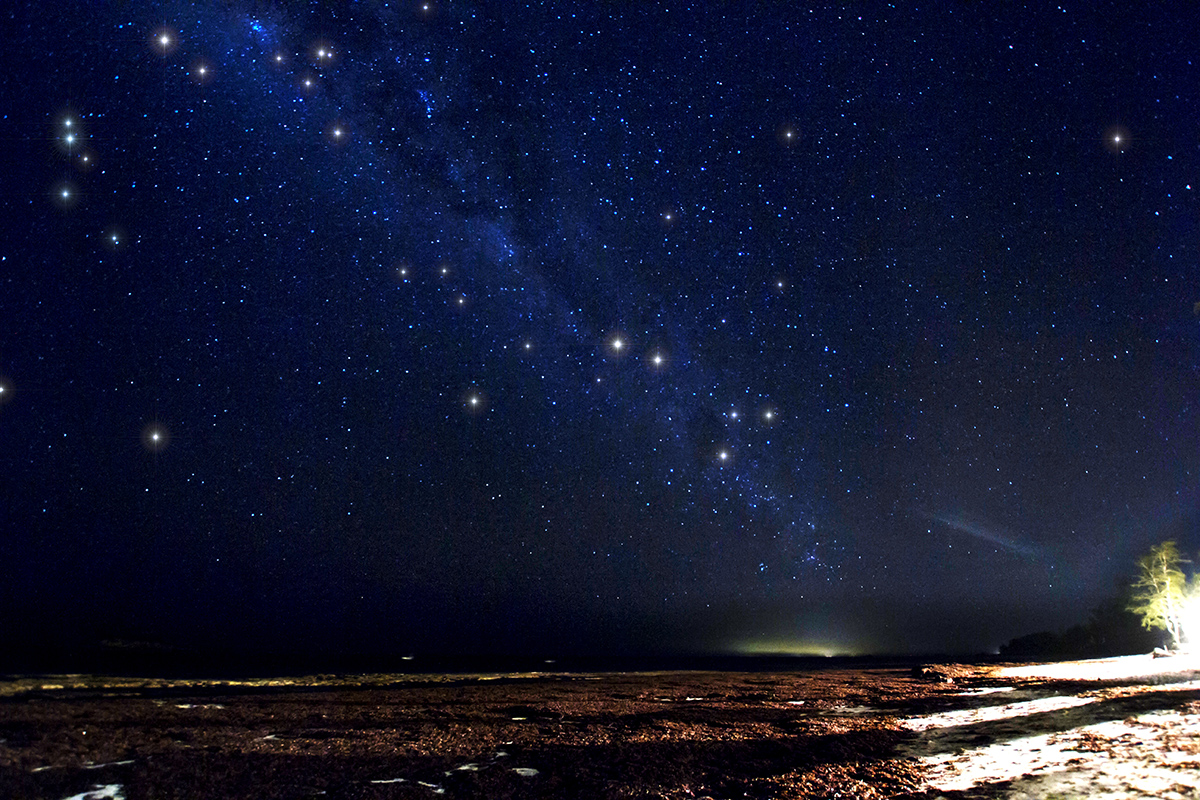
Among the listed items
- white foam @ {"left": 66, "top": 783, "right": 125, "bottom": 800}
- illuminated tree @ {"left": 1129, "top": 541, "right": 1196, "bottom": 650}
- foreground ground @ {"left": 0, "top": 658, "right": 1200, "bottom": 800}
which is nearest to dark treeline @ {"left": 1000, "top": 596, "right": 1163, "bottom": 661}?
illuminated tree @ {"left": 1129, "top": 541, "right": 1196, "bottom": 650}

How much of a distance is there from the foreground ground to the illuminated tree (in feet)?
72.7

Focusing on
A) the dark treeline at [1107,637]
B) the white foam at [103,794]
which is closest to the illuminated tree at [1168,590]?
the dark treeline at [1107,637]

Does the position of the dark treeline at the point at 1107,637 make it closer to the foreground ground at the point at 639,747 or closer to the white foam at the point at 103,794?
the foreground ground at the point at 639,747

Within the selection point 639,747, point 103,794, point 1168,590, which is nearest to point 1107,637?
point 1168,590

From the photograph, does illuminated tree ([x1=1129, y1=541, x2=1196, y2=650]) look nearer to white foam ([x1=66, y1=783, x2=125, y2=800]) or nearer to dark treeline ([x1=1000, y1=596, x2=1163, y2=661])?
dark treeline ([x1=1000, y1=596, x2=1163, y2=661])

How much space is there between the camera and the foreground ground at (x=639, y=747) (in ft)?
32.3

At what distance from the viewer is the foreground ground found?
9844mm

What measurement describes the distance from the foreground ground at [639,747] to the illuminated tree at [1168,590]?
22151mm

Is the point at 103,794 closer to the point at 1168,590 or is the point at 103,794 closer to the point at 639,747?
the point at 639,747

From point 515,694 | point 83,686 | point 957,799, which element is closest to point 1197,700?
point 957,799

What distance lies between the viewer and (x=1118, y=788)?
26.8 feet

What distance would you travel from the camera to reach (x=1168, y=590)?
37.2 meters

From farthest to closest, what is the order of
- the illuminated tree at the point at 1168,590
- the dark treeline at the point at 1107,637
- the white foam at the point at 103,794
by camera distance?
the dark treeline at the point at 1107,637 → the illuminated tree at the point at 1168,590 → the white foam at the point at 103,794

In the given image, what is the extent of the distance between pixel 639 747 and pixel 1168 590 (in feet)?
138
